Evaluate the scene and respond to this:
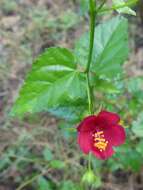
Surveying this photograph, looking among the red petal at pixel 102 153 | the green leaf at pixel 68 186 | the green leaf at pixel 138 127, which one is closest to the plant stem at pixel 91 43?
the red petal at pixel 102 153

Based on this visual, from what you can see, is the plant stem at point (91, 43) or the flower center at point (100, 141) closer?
the plant stem at point (91, 43)

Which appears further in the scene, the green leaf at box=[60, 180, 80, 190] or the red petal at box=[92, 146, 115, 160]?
the green leaf at box=[60, 180, 80, 190]

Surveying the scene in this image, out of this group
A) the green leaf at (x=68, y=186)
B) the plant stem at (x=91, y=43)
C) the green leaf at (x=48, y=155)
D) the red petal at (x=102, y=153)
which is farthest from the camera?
the green leaf at (x=48, y=155)

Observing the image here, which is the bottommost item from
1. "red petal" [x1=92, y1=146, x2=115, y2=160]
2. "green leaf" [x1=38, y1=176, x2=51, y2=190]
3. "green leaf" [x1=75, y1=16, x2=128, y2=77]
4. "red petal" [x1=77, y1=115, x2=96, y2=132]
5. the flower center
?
"green leaf" [x1=38, y1=176, x2=51, y2=190]

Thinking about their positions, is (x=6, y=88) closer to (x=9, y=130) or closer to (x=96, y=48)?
(x=9, y=130)

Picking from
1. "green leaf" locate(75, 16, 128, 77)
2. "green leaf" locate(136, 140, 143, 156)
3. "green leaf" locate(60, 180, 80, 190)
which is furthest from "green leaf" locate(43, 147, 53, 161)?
"green leaf" locate(75, 16, 128, 77)

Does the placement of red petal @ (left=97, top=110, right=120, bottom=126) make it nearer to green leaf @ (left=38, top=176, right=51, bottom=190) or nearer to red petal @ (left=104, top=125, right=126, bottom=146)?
red petal @ (left=104, top=125, right=126, bottom=146)

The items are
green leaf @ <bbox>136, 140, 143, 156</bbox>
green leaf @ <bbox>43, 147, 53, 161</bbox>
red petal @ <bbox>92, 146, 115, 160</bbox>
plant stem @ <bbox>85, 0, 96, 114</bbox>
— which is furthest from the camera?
green leaf @ <bbox>43, 147, 53, 161</bbox>

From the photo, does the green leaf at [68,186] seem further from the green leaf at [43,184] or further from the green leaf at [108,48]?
the green leaf at [108,48]
